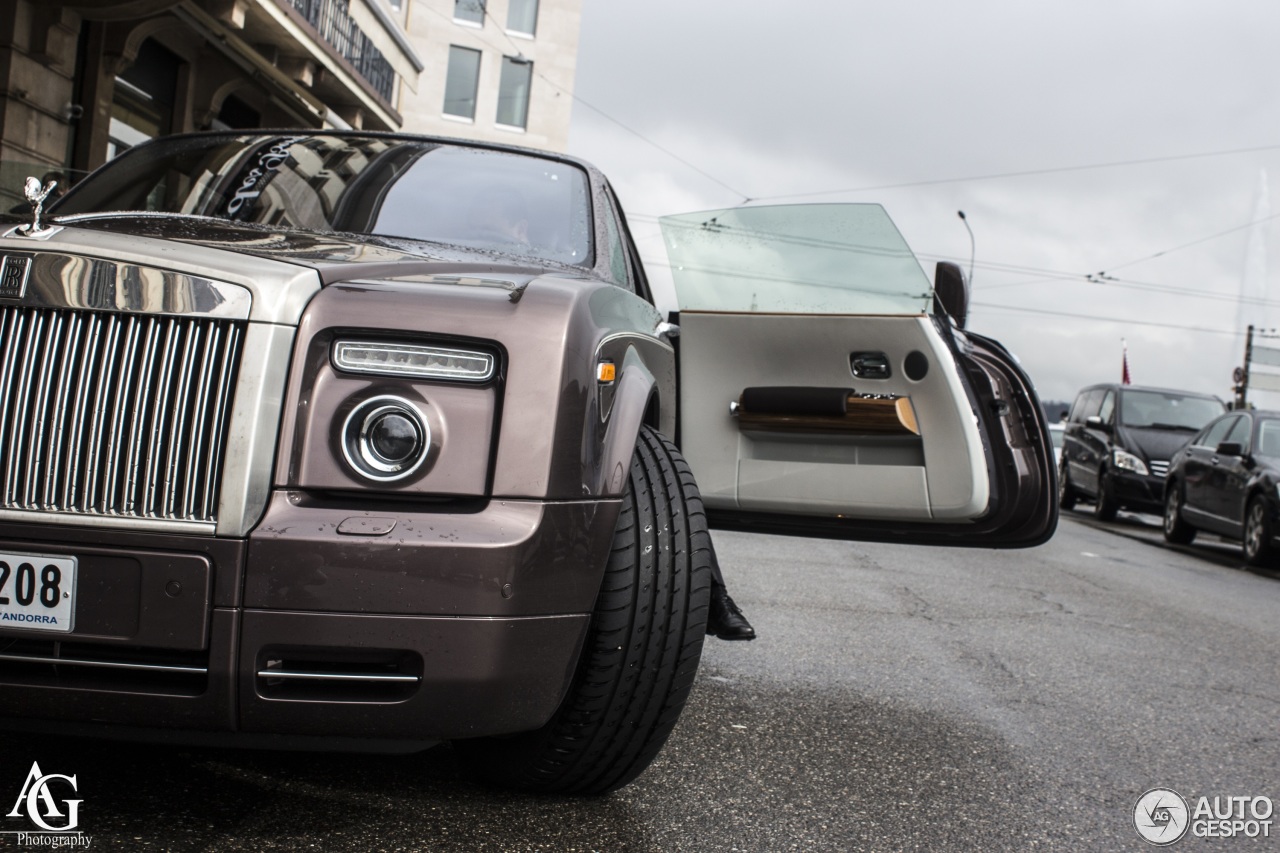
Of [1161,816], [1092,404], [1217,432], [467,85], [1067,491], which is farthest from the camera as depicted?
[467,85]

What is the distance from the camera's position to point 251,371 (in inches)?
75.9

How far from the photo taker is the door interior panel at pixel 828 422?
11.8 ft

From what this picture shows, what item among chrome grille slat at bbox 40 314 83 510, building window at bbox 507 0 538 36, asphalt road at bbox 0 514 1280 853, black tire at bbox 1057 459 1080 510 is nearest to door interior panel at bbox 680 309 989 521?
asphalt road at bbox 0 514 1280 853

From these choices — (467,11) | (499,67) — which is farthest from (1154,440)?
(467,11)

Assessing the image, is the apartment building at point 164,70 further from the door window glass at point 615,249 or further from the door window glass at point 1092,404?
the door window glass at point 1092,404

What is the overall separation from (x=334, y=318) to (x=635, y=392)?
0.61 m

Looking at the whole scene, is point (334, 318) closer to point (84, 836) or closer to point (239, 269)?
point (239, 269)

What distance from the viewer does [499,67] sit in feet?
123

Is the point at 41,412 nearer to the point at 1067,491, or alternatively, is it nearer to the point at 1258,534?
the point at 1258,534

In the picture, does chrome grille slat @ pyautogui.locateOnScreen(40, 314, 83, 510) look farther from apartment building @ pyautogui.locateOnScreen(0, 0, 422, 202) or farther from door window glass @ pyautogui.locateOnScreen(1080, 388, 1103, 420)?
door window glass @ pyautogui.locateOnScreen(1080, 388, 1103, 420)

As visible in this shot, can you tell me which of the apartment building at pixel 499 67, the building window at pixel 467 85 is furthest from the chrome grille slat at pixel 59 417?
the building window at pixel 467 85

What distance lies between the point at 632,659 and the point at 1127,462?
46.4 ft

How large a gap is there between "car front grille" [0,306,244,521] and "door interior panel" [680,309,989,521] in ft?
6.66

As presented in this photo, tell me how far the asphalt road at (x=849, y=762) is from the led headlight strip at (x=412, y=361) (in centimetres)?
85
